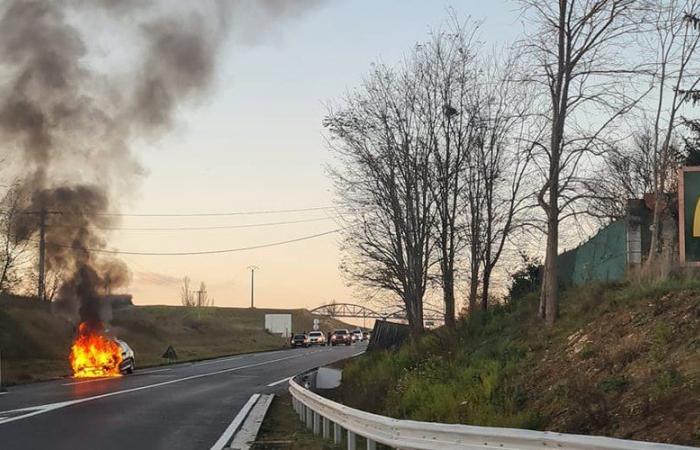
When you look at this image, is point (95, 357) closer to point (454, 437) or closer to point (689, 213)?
point (689, 213)

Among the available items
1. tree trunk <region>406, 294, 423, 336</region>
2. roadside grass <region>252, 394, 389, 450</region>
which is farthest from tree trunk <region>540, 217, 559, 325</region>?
tree trunk <region>406, 294, 423, 336</region>

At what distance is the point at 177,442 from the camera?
12750 mm

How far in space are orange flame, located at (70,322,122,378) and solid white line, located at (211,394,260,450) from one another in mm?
14348

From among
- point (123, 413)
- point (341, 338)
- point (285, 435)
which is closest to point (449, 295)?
point (123, 413)

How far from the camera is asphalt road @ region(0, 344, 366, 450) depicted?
12727mm

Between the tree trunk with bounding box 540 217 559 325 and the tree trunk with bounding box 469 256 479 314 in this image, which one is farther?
the tree trunk with bounding box 469 256 479 314

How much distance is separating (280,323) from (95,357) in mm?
70862

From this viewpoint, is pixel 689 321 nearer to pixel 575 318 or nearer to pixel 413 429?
pixel 575 318

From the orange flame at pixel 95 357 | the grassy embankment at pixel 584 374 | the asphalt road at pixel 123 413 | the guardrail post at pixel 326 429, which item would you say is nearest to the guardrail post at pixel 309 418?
the grassy embankment at pixel 584 374

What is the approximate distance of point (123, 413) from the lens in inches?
677

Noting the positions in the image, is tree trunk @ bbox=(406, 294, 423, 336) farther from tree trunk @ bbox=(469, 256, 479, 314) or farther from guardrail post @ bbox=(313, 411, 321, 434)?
guardrail post @ bbox=(313, 411, 321, 434)

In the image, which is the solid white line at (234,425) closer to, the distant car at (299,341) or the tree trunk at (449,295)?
the tree trunk at (449,295)

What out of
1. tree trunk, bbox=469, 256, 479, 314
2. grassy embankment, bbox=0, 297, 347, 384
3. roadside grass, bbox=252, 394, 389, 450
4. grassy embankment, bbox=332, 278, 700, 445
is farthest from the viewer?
grassy embankment, bbox=0, 297, 347, 384

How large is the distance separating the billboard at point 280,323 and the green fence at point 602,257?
8328cm
